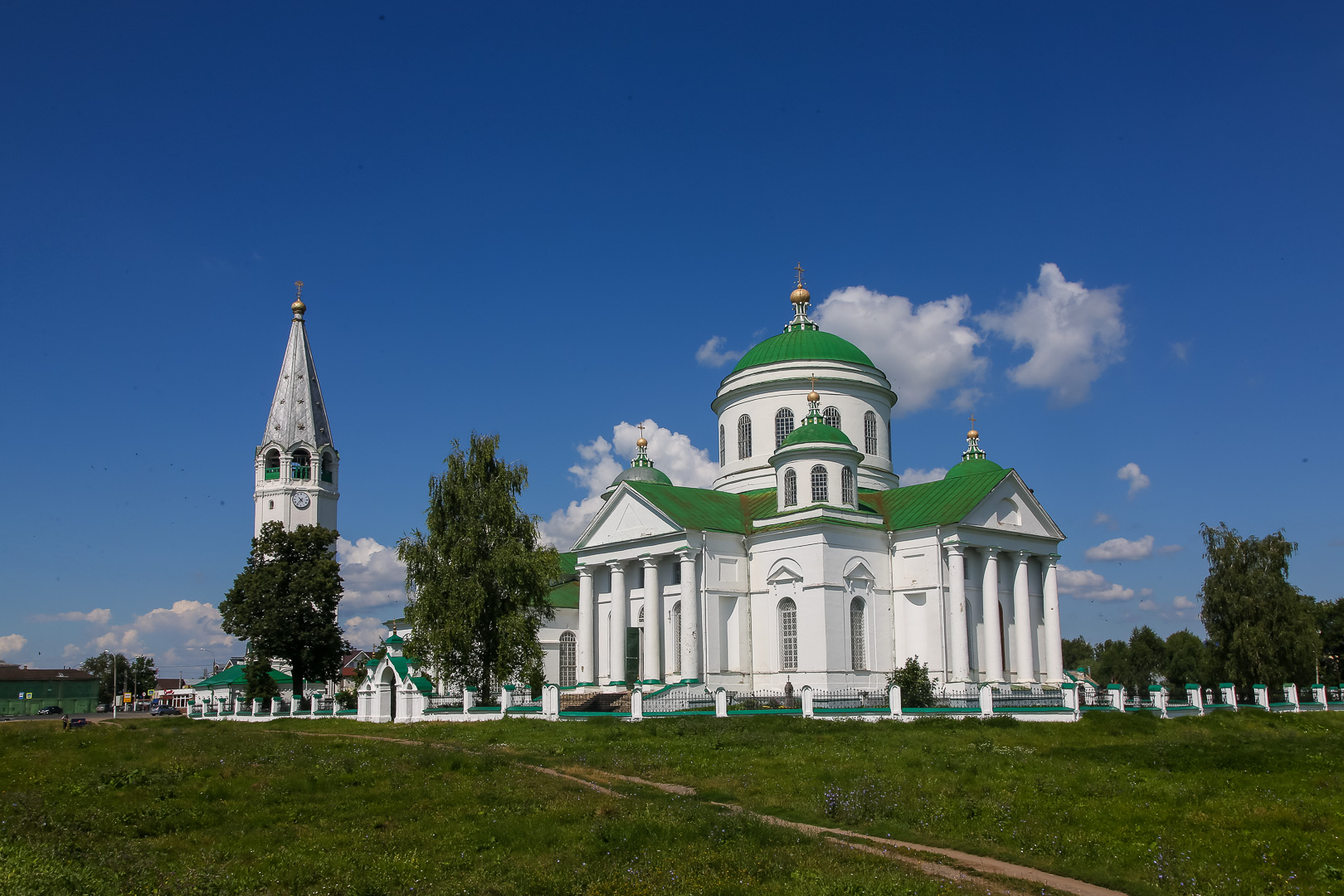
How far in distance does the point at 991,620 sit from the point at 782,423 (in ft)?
37.8

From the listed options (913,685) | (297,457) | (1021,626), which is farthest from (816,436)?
(297,457)

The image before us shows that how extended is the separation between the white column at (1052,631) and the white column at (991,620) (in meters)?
2.52

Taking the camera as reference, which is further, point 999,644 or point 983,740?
point 999,644

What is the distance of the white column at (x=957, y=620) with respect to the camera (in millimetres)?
33656

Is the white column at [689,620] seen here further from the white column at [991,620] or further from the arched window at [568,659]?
the white column at [991,620]

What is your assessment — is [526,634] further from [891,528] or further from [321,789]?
[321,789]

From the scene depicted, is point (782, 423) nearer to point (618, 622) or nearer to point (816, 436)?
point (816, 436)

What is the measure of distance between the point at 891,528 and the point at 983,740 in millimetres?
15121

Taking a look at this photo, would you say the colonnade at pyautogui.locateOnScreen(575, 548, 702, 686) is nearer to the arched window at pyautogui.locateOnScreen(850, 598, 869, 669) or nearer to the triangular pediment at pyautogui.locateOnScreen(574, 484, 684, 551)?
the triangular pediment at pyautogui.locateOnScreen(574, 484, 684, 551)

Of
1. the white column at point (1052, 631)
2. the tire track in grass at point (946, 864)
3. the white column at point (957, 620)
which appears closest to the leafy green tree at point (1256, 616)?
the white column at point (1052, 631)

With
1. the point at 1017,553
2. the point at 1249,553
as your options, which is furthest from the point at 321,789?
the point at 1249,553

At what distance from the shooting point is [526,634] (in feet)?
108

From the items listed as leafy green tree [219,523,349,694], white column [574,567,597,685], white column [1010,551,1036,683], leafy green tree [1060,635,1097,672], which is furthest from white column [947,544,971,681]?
leafy green tree [1060,635,1097,672]

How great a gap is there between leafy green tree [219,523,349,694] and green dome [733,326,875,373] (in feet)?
64.3
